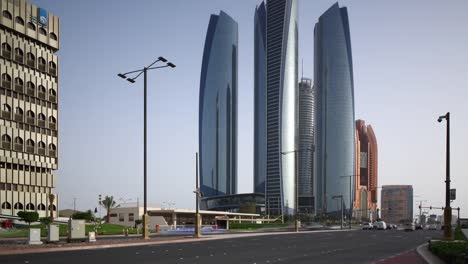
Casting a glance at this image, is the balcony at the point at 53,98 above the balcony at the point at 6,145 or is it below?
above

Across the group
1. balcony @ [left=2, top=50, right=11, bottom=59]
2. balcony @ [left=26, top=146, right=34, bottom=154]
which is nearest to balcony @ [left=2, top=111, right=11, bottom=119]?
balcony @ [left=26, top=146, right=34, bottom=154]

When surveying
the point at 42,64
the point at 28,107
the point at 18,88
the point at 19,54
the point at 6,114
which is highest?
the point at 19,54

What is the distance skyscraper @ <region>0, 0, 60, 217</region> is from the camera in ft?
315

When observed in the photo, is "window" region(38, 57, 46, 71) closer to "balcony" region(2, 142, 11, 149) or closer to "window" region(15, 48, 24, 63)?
"window" region(15, 48, 24, 63)

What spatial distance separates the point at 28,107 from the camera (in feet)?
332

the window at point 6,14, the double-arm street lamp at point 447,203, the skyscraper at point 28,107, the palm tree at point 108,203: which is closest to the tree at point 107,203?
the palm tree at point 108,203

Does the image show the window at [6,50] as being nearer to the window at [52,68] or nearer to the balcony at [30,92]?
the balcony at [30,92]

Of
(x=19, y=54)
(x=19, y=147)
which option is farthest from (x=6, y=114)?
(x=19, y=54)

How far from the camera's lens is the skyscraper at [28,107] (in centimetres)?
9594

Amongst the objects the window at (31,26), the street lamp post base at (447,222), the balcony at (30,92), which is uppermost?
the window at (31,26)

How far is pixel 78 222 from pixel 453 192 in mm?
26021

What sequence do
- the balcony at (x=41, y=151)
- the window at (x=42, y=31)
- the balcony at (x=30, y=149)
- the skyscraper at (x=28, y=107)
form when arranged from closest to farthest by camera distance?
1. the skyscraper at (x=28, y=107)
2. the balcony at (x=30, y=149)
3. the balcony at (x=41, y=151)
4. the window at (x=42, y=31)

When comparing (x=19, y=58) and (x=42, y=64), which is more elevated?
(x=19, y=58)

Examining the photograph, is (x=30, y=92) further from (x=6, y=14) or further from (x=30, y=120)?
(x=6, y=14)
